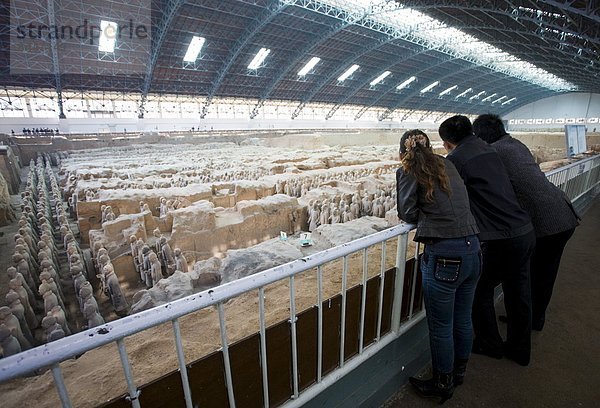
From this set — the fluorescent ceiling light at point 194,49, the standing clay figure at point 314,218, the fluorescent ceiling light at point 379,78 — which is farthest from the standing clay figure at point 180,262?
the fluorescent ceiling light at point 379,78

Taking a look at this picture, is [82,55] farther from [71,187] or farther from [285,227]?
[285,227]

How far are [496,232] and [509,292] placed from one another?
0.61 meters

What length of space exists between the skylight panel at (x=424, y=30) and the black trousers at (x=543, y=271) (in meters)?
18.6

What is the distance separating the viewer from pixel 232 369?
1.37 m

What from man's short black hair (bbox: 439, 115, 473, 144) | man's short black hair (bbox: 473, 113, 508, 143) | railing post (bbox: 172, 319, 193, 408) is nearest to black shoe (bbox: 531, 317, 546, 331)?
man's short black hair (bbox: 473, 113, 508, 143)

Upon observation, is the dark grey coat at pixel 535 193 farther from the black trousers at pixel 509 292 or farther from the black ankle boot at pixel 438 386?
the black ankle boot at pixel 438 386

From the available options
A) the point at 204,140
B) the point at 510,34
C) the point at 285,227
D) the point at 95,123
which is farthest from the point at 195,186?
the point at 510,34

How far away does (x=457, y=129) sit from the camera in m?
1.99

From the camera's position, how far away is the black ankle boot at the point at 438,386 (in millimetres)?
1923

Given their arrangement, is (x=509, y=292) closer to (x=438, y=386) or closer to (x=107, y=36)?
(x=438, y=386)

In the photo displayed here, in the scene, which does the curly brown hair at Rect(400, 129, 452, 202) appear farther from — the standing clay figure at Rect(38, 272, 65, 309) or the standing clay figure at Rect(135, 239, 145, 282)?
the standing clay figure at Rect(135, 239, 145, 282)

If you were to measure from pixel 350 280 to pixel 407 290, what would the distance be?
43 cm

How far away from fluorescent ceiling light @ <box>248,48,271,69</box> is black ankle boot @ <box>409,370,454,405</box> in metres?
24.7

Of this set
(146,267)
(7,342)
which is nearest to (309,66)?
(146,267)
